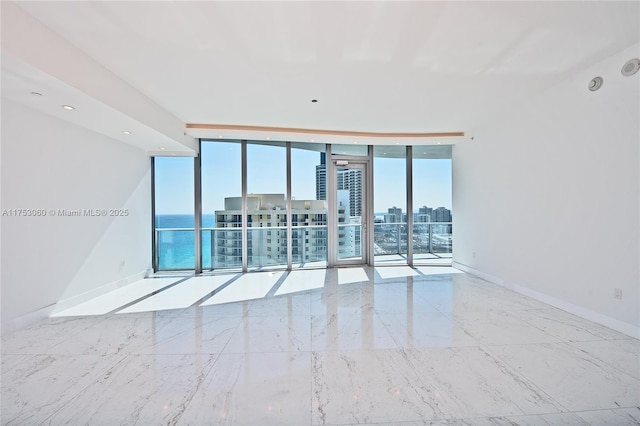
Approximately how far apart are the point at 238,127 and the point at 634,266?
5.28 metres

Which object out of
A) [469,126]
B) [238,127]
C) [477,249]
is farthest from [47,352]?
[469,126]

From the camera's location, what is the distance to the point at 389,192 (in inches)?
237

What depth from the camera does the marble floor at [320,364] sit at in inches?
68.0

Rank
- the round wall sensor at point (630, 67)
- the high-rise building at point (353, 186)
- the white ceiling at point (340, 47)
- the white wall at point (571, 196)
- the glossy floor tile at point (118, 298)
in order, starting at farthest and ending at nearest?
the high-rise building at point (353, 186)
the glossy floor tile at point (118, 298)
the white wall at point (571, 196)
the round wall sensor at point (630, 67)
the white ceiling at point (340, 47)

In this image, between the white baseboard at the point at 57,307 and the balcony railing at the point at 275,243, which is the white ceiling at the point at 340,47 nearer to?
the balcony railing at the point at 275,243

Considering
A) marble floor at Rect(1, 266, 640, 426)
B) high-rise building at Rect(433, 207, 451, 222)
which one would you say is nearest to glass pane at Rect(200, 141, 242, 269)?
marble floor at Rect(1, 266, 640, 426)

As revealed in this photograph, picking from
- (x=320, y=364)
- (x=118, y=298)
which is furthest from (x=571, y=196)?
(x=118, y=298)

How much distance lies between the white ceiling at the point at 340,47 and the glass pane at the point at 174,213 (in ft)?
5.99

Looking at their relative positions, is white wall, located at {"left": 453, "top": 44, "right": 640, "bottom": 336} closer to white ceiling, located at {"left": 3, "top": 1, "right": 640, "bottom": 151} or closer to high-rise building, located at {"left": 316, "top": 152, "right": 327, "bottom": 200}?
white ceiling, located at {"left": 3, "top": 1, "right": 640, "bottom": 151}

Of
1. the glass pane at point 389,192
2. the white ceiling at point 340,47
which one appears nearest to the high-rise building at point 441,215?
the glass pane at point 389,192

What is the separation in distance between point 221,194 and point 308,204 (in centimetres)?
177

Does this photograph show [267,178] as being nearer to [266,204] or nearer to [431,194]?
[266,204]

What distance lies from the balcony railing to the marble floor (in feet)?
6.01

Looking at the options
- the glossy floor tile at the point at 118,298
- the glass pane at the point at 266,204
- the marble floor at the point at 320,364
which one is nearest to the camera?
the marble floor at the point at 320,364
